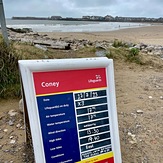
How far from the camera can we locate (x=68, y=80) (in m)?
1.60

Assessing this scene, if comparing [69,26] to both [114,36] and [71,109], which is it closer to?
[114,36]

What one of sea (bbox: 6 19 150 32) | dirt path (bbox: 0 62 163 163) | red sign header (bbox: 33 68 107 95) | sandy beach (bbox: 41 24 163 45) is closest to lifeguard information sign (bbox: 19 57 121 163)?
red sign header (bbox: 33 68 107 95)

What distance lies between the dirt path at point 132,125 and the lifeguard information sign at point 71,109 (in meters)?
0.61

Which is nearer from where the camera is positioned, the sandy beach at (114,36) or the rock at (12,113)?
the rock at (12,113)

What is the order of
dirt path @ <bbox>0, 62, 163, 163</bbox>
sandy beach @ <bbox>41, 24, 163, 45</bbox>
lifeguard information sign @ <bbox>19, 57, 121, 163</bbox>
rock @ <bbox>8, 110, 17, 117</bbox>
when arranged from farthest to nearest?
sandy beach @ <bbox>41, 24, 163, 45</bbox>, rock @ <bbox>8, 110, 17, 117</bbox>, dirt path @ <bbox>0, 62, 163, 163</bbox>, lifeguard information sign @ <bbox>19, 57, 121, 163</bbox>

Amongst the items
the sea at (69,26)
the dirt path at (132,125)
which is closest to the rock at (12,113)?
the dirt path at (132,125)

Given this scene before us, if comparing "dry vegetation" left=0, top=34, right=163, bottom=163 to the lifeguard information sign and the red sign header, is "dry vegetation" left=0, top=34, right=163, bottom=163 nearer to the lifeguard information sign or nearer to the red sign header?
the lifeguard information sign

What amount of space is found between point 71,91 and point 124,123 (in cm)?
135

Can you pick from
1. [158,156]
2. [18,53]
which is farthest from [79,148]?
[18,53]

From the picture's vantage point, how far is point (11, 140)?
236cm

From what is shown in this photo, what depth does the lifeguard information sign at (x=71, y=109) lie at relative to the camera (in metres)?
1.51

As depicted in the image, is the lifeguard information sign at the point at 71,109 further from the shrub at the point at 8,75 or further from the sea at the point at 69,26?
the sea at the point at 69,26

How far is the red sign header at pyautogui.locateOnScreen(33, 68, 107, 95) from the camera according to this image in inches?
60.0

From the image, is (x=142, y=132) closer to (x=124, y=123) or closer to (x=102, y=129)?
(x=124, y=123)
